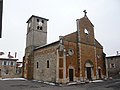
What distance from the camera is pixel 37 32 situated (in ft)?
117

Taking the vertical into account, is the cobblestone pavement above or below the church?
below

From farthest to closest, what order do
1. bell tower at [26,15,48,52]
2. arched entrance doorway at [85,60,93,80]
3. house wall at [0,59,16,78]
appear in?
house wall at [0,59,16,78]
bell tower at [26,15,48,52]
arched entrance doorway at [85,60,93,80]

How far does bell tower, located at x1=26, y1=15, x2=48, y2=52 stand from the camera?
34688 mm

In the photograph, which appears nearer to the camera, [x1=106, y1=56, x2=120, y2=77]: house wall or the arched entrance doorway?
A: the arched entrance doorway

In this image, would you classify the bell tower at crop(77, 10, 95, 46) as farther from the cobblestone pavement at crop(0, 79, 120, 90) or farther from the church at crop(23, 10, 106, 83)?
the cobblestone pavement at crop(0, 79, 120, 90)

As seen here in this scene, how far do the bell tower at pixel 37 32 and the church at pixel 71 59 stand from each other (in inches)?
33.7

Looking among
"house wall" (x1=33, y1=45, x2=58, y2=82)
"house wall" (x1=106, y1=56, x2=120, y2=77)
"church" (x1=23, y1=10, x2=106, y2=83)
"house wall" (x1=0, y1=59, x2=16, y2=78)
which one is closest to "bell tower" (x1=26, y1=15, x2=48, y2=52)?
"church" (x1=23, y1=10, x2=106, y2=83)

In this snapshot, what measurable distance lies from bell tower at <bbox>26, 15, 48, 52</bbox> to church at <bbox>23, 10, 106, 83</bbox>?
2.81 ft

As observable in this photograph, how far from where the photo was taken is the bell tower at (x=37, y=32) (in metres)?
34.7

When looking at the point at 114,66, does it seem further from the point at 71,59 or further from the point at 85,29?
the point at 71,59

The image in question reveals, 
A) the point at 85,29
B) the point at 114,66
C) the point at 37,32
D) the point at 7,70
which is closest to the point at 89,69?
the point at 85,29

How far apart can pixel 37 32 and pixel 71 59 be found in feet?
48.8

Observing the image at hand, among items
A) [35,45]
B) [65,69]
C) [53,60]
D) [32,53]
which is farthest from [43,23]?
[65,69]

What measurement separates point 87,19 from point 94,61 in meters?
8.61
